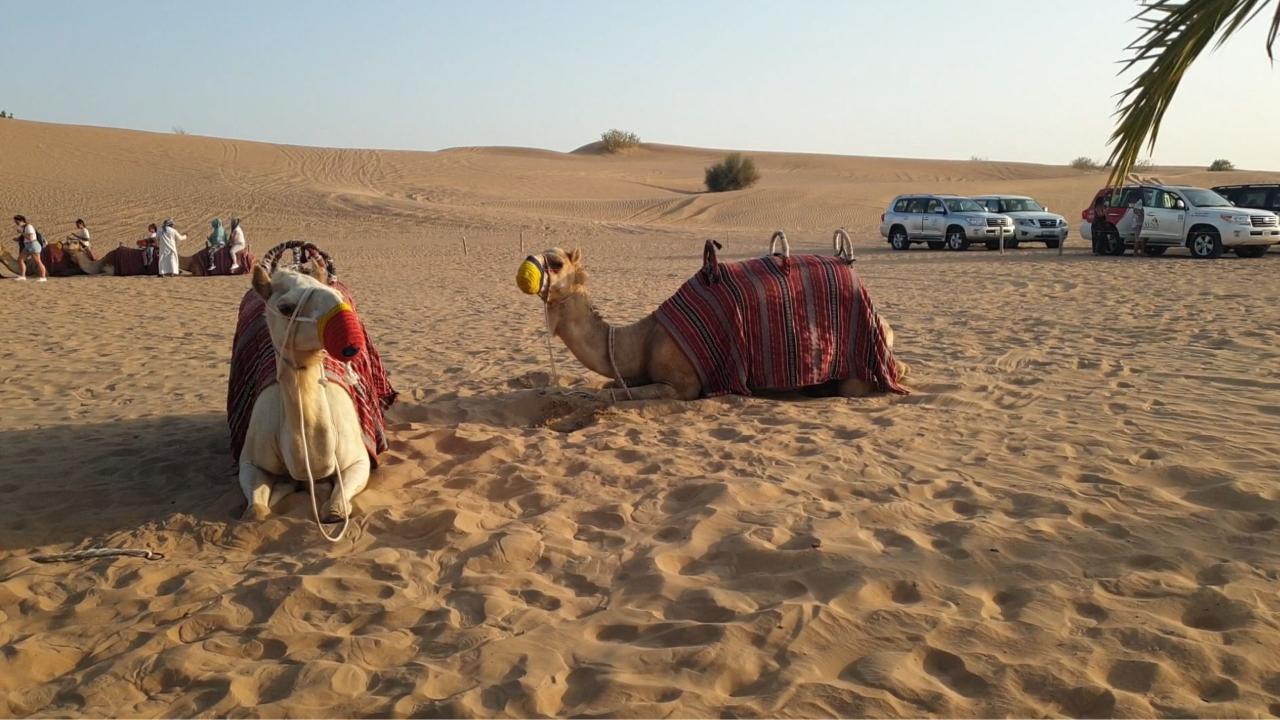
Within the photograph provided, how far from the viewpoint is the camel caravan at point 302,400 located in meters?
4.74

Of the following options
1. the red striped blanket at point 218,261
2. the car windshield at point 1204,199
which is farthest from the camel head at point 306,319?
the car windshield at point 1204,199

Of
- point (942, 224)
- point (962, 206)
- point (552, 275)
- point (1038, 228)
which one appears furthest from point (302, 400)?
point (962, 206)

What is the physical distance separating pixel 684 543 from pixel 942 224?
74.7 feet

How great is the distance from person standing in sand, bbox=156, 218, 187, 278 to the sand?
969cm

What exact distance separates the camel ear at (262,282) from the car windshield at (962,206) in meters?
23.5

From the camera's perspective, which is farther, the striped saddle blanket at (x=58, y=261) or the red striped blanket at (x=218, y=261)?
the red striped blanket at (x=218, y=261)

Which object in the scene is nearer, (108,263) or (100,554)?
(100,554)

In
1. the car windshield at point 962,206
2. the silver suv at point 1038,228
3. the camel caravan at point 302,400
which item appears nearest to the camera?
the camel caravan at point 302,400

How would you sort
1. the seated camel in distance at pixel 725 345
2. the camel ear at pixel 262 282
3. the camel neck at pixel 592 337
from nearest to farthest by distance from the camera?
the camel ear at pixel 262 282 < the camel neck at pixel 592 337 < the seated camel in distance at pixel 725 345

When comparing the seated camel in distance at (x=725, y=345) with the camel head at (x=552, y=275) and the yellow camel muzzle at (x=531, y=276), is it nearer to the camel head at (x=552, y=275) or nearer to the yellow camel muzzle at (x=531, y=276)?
the camel head at (x=552, y=275)

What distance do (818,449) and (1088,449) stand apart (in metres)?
1.62

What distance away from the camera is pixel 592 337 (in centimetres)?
740

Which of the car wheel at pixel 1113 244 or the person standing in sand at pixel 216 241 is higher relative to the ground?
the car wheel at pixel 1113 244

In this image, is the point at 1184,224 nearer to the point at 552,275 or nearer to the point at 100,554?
the point at 552,275
